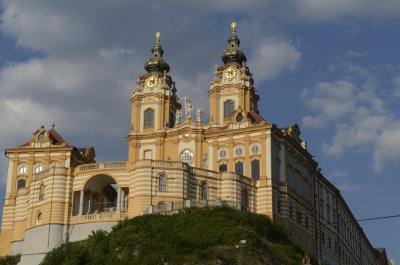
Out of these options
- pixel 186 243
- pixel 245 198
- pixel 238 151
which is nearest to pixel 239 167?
pixel 238 151

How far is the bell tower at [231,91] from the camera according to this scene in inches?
3846

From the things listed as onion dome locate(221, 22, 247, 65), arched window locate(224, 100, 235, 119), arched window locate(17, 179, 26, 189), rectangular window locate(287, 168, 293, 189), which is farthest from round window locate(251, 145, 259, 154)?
arched window locate(17, 179, 26, 189)

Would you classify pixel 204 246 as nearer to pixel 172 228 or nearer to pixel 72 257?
pixel 172 228

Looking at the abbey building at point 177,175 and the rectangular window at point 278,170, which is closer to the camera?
the abbey building at point 177,175

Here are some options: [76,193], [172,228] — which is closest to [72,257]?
[172,228]

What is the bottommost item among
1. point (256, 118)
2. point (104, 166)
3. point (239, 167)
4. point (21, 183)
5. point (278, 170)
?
point (104, 166)

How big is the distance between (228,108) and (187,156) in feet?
30.0

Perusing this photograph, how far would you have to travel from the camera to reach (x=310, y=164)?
315 feet

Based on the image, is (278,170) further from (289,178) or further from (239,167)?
(239,167)

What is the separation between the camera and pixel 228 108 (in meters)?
98.0

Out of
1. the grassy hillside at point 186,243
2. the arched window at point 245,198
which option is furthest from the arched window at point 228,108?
the grassy hillside at point 186,243

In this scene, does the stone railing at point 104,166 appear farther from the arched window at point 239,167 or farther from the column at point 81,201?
the arched window at point 239,167

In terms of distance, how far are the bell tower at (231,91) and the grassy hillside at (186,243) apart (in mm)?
25531

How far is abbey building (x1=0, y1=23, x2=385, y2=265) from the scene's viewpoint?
78938mm
